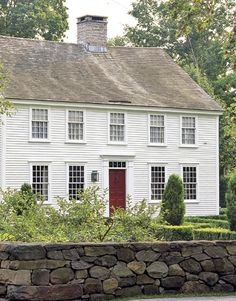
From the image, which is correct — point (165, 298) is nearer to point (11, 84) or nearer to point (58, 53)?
point (11, 84)

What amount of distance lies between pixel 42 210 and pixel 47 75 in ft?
78.9

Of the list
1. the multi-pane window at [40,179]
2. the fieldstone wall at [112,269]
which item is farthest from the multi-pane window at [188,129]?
the fieldstone wall at [112,269]

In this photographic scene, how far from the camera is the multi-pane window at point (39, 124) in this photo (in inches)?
1474

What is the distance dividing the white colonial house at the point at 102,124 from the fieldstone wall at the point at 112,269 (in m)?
22.2

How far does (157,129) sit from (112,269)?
27.0 m

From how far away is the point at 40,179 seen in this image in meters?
→ 37.4

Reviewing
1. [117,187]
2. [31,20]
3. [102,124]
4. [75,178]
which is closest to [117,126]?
[102,124]

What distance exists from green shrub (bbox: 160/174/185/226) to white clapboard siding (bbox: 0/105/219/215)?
228 inches

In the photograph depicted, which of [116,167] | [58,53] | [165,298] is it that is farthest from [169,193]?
[165,298]

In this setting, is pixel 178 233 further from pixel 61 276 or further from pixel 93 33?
pixel 93 33

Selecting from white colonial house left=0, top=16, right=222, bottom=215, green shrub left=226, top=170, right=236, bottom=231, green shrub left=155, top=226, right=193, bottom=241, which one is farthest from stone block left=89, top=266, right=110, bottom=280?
white colonial house left=0, top=16, right=222, bottom=215

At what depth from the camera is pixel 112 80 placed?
137 feet

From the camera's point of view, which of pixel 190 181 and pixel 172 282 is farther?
pixel 190 181

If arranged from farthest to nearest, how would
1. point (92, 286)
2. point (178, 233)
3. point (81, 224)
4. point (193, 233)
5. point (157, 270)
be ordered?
point (178, 233) → point (193, 233) → point (81, 224) → point (157, 270) → point (92, 286)
